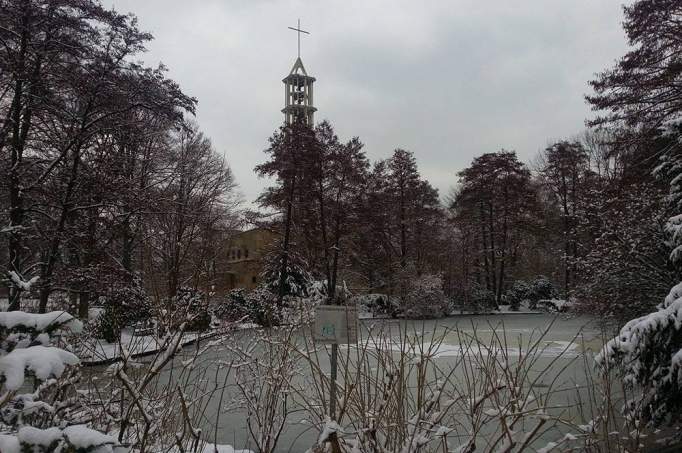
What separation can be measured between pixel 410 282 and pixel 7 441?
23.9 metres

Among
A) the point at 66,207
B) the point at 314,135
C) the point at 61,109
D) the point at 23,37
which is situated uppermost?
the point at 314,135

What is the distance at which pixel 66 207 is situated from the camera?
9.77 meters

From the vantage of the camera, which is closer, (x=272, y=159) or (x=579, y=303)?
(x=579, y=303)

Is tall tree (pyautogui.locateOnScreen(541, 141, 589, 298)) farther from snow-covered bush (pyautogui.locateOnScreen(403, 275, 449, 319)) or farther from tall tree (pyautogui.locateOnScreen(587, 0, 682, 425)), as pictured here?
tall tree (pyautogui.locateOnScreen(587, 0, 682, 425))

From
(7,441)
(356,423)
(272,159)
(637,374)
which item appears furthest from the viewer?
(272,159)

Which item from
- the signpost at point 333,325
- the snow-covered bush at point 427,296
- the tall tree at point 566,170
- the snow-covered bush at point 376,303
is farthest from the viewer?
the tall tree at point 566,170

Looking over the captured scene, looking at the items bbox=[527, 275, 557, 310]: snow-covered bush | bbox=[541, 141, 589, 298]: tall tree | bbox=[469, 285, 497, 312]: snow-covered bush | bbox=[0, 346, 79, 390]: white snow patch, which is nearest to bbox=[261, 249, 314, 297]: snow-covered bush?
bbox=[469, 285, 497, 312]: snow-covered bush

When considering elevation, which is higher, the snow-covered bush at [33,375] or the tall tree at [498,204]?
the tall tree at [498,204]

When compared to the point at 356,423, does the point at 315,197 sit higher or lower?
higher

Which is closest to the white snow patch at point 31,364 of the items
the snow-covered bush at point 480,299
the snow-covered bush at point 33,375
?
the snow-covered bush at point 33,375

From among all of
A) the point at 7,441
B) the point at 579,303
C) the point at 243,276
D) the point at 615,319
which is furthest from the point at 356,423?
the point at 243,276

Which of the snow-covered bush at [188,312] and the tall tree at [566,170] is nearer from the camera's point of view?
the snow-covered bush at [188,312]

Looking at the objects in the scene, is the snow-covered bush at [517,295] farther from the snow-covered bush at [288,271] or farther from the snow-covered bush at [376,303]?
the snow-covered bush at [288,271]

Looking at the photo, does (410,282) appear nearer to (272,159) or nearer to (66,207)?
(272,159)
